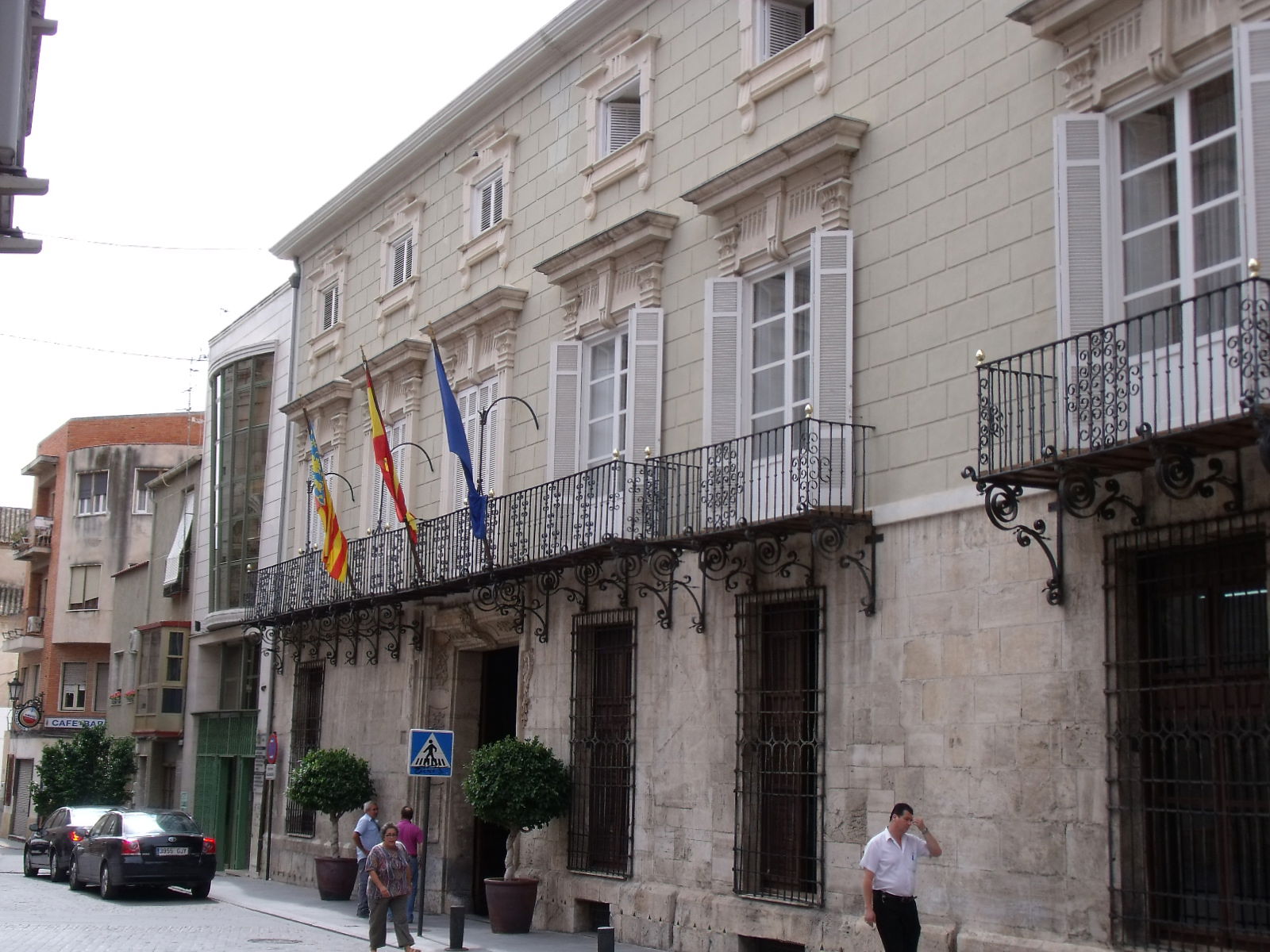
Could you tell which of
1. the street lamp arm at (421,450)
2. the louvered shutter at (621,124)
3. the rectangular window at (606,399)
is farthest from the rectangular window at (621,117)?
the street lamp arm at (421,450)

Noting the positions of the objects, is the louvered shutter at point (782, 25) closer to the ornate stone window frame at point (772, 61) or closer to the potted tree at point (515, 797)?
the ornate stone window frame at point (772, 61)

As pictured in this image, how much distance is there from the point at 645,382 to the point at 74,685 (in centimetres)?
3606

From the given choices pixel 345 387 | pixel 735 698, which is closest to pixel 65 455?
pixel 345 387

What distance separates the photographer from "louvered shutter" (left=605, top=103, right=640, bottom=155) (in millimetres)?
19131

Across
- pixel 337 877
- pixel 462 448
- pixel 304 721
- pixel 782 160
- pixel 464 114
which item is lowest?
pixel 337 877

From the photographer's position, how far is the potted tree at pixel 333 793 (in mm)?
22406

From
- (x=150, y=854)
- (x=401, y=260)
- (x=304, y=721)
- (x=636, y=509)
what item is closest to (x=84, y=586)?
(x=304, y=721)

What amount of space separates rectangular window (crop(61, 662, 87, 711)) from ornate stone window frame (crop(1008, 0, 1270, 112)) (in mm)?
41839

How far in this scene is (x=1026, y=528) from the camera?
11.8 meters

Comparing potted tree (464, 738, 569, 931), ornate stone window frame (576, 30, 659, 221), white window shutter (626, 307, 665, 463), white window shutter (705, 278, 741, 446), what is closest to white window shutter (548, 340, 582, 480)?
white window shutter (626, 307, 665, 463)

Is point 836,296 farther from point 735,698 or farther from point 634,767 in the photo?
point 634,767

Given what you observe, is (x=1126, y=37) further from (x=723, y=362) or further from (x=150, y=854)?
(x=150, y=854)

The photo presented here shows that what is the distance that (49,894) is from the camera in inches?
947

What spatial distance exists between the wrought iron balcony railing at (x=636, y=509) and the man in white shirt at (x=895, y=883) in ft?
11.1
